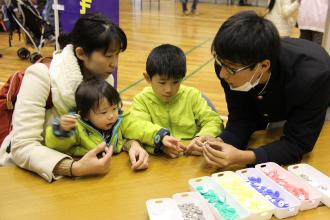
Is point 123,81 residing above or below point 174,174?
below

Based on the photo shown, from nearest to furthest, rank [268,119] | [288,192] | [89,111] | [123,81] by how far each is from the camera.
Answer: [288,192], [89,111], [268,119], [123,81]

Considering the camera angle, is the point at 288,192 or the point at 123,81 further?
the point at 123,81

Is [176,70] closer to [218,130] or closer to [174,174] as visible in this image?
[218,130]

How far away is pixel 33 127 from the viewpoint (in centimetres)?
127

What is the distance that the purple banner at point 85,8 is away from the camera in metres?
2.93

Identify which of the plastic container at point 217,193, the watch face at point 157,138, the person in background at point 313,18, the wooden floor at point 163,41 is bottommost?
the wooden floor at point 163,41

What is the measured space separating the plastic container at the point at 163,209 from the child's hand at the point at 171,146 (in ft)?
0.98

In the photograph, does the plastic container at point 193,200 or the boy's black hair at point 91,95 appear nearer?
the plastic container at point 193,200

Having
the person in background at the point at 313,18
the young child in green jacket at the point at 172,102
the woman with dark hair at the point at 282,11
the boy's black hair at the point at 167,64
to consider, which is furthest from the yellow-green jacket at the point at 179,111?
the woman with dark hair at the point at 282,11

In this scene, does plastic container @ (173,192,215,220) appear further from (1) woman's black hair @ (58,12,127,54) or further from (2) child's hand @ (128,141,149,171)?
(1) woman's black hair @ (58,12,127,54)

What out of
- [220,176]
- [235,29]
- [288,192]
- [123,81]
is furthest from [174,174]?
[123,81]

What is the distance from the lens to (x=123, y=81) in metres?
3.96

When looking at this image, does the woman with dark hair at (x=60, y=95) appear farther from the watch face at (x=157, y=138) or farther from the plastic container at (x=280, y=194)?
the plastic container at (x=280, y=194)

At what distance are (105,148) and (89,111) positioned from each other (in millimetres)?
156
